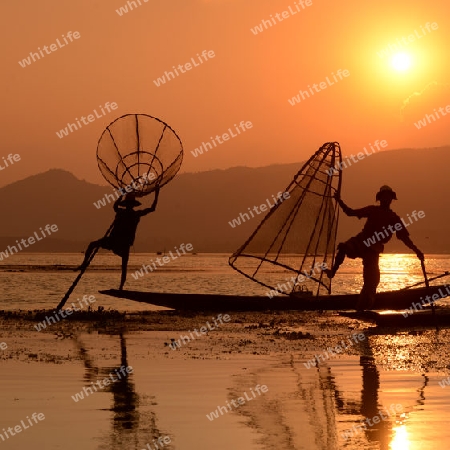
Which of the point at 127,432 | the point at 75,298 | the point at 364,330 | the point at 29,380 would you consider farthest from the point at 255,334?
the point at 75,298

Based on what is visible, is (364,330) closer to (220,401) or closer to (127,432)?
(220,401)

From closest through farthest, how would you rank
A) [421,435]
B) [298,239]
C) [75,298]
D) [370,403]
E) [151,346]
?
[421,435], [370,403], [151,346], [298,239], [75,298]

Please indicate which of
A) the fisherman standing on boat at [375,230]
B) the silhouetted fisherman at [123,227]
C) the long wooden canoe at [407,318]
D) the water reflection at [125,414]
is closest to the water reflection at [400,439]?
the water reflection at [125,414]

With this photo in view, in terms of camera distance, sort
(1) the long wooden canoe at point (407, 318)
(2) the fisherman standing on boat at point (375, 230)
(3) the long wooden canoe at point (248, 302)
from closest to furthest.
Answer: (2) the fisherman standing on boat at point (375, 230)
(1) the long wooden canoe at point (407, 318)
(3) the long wooden canoe at point (248, 302)

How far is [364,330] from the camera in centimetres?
2119

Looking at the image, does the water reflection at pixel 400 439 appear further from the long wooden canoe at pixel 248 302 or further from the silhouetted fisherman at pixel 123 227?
the long wooden canoe at pixel 248 302

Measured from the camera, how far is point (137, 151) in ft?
78.4

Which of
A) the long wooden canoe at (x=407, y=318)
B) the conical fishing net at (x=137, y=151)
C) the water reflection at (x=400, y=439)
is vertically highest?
the conical fishing net at (x=137, y=151)

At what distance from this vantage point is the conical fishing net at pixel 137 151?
2369cm

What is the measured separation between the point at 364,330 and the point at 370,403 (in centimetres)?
997

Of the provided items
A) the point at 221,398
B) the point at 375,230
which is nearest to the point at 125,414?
the point at 221,398

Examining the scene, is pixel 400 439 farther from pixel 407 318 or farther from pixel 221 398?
pixel 407 318

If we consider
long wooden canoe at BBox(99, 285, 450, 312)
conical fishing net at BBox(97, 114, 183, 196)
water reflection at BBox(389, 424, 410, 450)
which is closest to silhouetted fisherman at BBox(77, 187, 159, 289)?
conical fishing net at BBox(97, 114, 183, 196)

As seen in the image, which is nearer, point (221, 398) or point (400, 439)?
point (400, 439)
